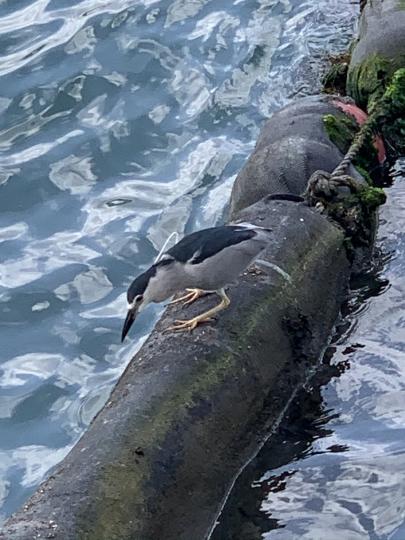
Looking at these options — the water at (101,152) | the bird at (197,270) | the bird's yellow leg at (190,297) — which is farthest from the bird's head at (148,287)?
the water at (101,152)

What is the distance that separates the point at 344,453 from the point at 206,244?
1096 millimetres

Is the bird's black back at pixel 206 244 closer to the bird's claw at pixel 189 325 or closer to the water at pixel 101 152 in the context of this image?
the bird's claw at pixel 189 325

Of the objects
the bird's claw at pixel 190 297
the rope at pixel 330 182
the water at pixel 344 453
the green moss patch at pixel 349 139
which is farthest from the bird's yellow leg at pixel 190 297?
the green moss patch at pixel 349 139

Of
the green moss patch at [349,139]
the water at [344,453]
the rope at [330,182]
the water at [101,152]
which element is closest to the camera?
the water at [344,453]

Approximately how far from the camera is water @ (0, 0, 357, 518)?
6.98m

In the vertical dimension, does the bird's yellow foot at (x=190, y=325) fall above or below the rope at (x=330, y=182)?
above

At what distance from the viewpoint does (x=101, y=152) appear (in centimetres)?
935

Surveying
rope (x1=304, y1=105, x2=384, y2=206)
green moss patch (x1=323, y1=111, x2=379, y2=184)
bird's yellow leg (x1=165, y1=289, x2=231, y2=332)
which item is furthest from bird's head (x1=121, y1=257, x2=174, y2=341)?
green moss patch (x1=323, y1=111, x2=379, y2=184)

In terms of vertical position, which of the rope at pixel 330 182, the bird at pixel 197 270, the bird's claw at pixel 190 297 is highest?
the bird at pixel 197 270

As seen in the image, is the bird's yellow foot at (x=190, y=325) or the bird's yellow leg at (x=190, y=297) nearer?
the bird's yellow foot at (x=190, y=325)

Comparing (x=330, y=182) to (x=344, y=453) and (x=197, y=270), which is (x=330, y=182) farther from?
(x=344, y=453)

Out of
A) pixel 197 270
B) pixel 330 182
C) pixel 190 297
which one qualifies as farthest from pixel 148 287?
pixel 330 182

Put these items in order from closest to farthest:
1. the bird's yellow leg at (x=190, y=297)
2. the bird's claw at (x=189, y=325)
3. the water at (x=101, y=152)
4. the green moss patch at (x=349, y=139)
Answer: the bird's claw at (x=189, y=325), the bird's yellow leg at (x=190, y=297), the water at (x=101, y=152), the green moss patch at (x=349, y=139)

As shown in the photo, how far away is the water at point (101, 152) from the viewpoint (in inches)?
275
